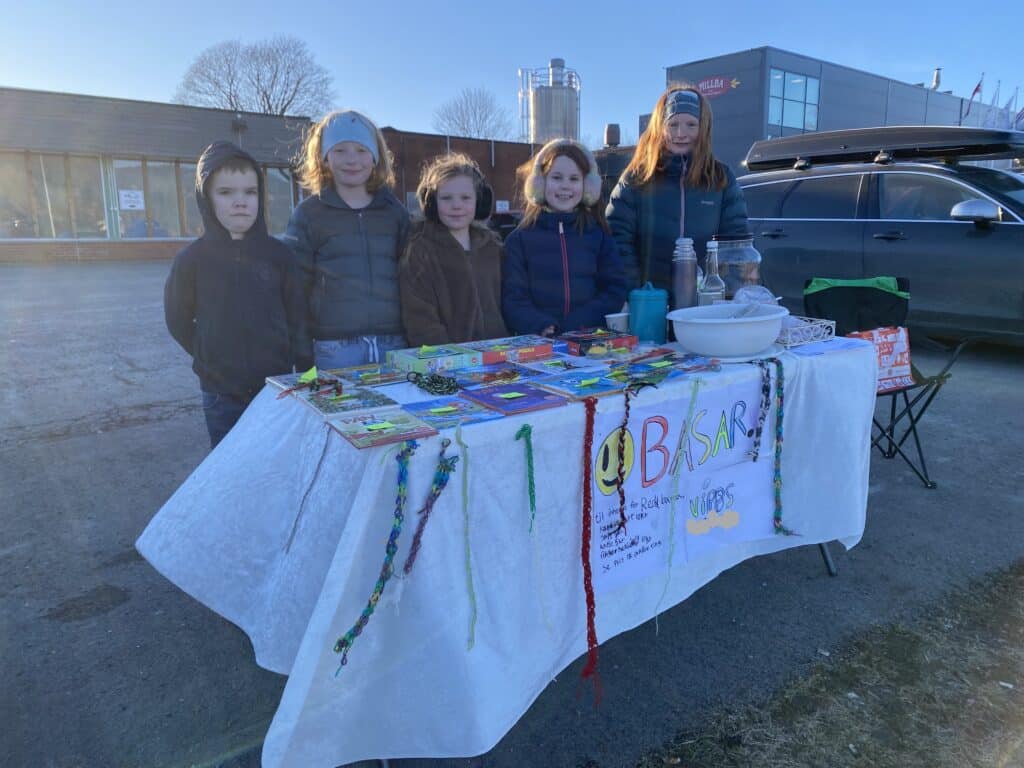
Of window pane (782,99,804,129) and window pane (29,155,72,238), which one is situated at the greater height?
window pane (782,99,804,129)

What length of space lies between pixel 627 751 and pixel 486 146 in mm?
18220

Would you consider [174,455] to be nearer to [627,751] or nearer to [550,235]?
[550,235]

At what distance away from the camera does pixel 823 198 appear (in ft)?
22.4

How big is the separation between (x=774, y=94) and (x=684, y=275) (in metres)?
23.2

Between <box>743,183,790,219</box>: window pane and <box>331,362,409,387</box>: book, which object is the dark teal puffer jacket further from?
<box>743,183,790,219</box>: window pane

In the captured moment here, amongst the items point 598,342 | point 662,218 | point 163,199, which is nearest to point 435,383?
point 598,342

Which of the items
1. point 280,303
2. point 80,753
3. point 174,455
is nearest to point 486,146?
point 174,455

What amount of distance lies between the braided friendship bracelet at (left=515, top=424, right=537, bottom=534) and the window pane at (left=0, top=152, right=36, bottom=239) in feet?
76.5

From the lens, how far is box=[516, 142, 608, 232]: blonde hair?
9.32 feet

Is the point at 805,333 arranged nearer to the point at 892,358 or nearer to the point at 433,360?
the point at 892,358

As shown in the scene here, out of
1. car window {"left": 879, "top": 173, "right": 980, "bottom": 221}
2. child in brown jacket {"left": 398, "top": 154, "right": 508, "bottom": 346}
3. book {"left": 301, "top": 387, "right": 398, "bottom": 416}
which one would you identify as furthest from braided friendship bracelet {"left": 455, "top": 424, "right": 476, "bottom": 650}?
car window {"left": 879, "top": 173, "right": 980, "bottom": 221}

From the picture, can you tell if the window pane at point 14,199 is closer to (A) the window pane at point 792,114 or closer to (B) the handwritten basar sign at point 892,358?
(B) the handwritten basar sign at point 892,358

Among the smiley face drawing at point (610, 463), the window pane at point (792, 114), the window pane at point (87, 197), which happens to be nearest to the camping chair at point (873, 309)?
the smiley face drawing at point (610, 463)

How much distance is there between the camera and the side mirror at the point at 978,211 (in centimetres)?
553
